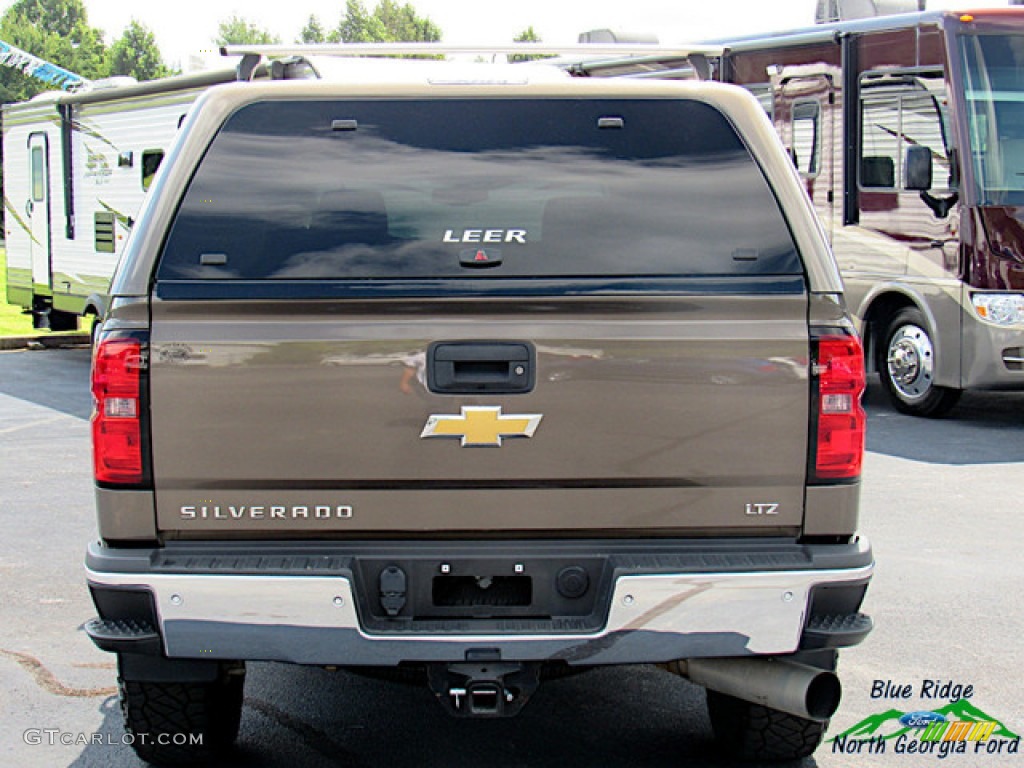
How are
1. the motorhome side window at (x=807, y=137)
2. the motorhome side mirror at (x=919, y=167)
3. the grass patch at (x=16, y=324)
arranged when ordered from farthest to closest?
the grass patch at (x=16, y=324) → the motorhome side window at (x=807, y=137) → the motorhome side mirror at (x=919, y=167)

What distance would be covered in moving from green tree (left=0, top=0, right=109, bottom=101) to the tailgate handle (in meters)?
74.5

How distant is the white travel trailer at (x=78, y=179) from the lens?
1491 centimetres

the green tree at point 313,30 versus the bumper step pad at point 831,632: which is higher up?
the green tree at point 313,30

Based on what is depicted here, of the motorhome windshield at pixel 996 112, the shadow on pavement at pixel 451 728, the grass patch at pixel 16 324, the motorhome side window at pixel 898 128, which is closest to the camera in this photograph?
the shadow on pavement at pixel 451 728

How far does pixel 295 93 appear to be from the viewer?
13.8ft

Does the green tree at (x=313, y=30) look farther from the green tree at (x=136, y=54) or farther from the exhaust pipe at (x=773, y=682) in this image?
the exhaust pipe at (x=773, y=682)

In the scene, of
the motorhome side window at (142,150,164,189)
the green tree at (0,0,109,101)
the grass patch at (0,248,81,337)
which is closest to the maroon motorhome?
the motorhome side window at (142,150,164,189)

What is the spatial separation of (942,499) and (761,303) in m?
5.52

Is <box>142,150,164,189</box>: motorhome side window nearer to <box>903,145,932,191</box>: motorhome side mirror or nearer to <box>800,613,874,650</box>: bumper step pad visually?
<box>903,145,932,191</box>: motorhome side mirror

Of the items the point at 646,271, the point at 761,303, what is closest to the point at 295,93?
the point at 646,271

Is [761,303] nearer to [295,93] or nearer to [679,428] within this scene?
[679,428]

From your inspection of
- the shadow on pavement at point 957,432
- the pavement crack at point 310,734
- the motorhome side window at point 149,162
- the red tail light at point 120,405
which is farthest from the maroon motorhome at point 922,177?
the red tail light at point 120,405

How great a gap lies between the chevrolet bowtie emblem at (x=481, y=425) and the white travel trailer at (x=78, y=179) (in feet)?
33.1

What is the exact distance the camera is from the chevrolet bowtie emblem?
3873mm
